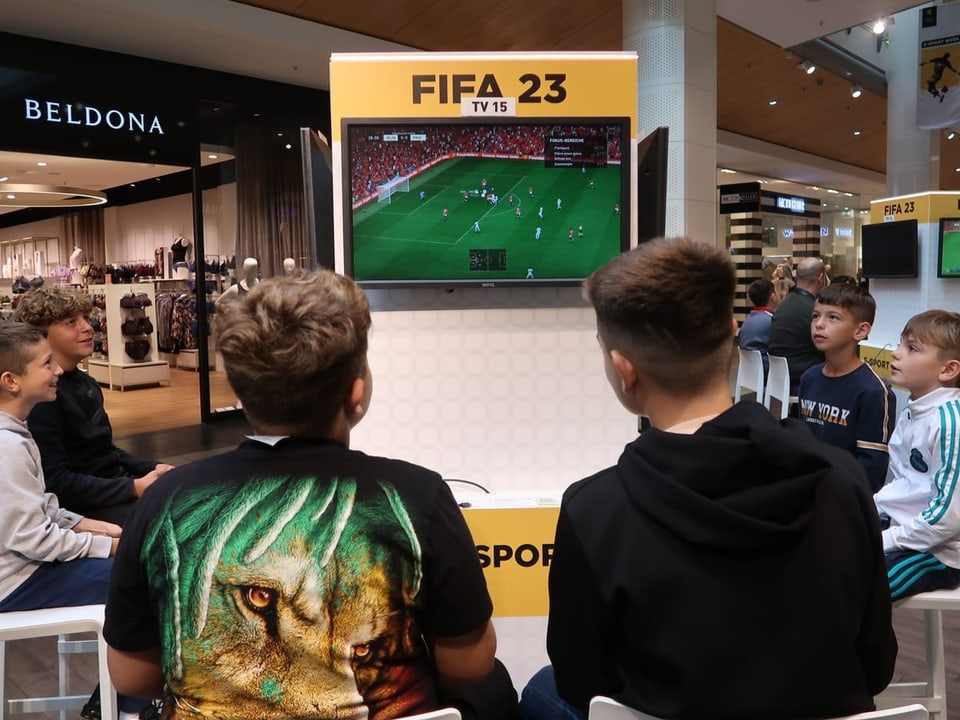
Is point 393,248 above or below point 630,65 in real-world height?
below

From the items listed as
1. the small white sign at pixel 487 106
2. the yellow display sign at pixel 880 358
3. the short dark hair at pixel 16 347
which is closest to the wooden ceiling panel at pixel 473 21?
the yellow display sign at pixel 880 358

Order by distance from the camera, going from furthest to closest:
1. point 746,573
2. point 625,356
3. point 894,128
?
point 894,128 < point 625,356 < point 746,573

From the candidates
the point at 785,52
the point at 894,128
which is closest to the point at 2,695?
the point at 785,52

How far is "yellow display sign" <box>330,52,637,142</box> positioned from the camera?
225cm

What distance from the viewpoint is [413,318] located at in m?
2.46

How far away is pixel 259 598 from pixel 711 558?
0.65 meters

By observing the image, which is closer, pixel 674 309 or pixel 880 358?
pixel 674 309

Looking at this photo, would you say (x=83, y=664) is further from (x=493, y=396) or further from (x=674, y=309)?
(x=674, y=309)

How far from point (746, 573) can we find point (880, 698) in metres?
1.41

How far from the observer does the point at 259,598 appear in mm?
1083

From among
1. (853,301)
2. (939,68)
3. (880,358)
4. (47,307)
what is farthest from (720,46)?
(47,307)

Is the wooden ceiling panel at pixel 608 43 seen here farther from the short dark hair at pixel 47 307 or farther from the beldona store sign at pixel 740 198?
the short dark hair at pixel 47 307

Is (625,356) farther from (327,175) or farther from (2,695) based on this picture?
(2,695)

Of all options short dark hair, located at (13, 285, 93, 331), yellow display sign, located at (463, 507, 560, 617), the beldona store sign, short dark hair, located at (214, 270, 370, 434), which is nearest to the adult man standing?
yellow display sign, located at (463, 507, 560, 617)
